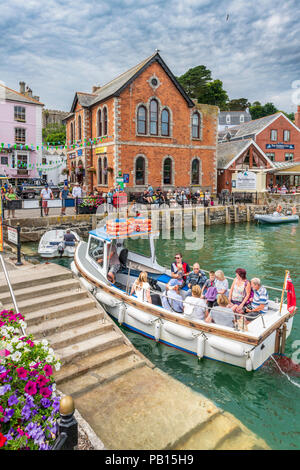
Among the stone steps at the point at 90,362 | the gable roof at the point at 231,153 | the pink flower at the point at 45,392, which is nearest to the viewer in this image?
the pink flower at the point at 45,392

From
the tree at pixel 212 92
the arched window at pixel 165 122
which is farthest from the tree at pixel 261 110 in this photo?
the arched window at pixel 165 122

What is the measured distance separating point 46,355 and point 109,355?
2.43 m

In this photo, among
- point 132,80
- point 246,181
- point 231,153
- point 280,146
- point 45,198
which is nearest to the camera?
point 45,198

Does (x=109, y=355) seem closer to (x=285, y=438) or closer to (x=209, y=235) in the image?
(x=285, y=438)

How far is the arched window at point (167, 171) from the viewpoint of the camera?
29.3m

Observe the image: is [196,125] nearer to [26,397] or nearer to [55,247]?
[55,247]

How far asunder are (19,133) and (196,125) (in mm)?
19450

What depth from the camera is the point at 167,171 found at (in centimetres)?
2948

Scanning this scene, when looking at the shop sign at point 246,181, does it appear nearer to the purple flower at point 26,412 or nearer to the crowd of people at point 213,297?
the crowd of people at point 213,297

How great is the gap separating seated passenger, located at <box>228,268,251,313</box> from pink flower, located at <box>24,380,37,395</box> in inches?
210

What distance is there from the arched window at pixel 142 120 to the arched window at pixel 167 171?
3326 mm

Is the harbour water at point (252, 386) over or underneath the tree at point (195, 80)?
underneath

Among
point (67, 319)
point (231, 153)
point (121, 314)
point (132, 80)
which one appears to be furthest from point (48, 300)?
point (231, 153)
